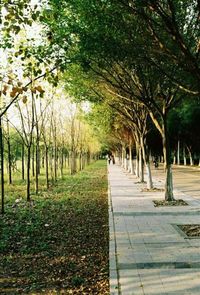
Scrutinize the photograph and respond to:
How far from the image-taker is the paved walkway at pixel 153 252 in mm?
7043

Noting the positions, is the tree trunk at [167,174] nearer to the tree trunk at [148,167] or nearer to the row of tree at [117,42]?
the row of tree at [117,42]

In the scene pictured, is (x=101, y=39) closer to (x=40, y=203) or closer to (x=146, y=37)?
(x=146, y=37)

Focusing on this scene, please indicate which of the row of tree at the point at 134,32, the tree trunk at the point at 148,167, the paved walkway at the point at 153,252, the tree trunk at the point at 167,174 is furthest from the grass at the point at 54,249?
the tree trunk at the point at 148,167

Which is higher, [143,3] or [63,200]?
[143,3]

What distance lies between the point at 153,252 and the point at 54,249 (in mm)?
2269

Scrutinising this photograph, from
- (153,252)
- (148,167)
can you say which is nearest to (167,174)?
(148,167)

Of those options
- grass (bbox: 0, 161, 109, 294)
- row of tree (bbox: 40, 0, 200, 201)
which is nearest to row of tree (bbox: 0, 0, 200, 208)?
row of tree (bbox: 40, 0, 200, 201)

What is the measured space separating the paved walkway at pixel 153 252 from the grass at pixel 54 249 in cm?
30

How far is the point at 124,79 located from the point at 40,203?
6854 millimetres

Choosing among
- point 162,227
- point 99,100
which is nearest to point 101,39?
point 162,227

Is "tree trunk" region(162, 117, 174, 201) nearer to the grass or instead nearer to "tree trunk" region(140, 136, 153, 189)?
the grass

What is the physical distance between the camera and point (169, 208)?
16266 millimetres

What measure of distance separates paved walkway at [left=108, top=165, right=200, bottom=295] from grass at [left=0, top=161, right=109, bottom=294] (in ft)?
1.00

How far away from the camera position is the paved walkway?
7043 mm
